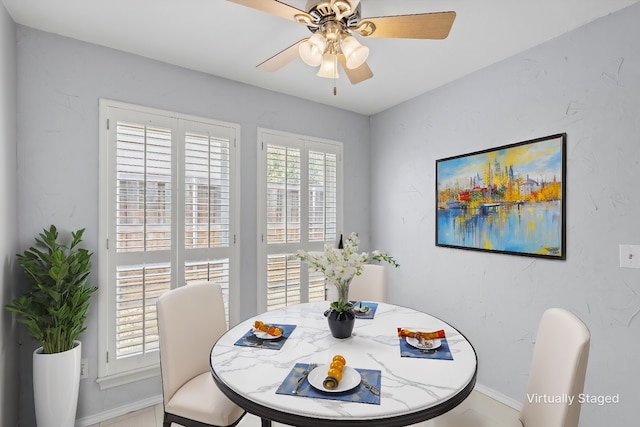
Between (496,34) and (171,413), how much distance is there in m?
2.96

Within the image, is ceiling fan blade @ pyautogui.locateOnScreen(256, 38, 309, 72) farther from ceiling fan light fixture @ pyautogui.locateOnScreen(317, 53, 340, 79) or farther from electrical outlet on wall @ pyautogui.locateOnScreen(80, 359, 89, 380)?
electrical outlet on wall @ pyautogui.locateOnScreen(80, 359, 89, 380)

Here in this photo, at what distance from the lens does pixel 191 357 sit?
1825 mm

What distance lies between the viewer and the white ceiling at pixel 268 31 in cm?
191

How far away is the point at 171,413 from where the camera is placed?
1595mm

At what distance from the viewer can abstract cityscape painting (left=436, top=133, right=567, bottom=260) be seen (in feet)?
7.34

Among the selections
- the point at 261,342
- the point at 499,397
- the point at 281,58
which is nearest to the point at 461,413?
the point at 499,397

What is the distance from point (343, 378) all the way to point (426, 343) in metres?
0.50

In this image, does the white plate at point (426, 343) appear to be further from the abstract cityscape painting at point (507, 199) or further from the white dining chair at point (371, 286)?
the abstract cityscape painting at point (507, 199)

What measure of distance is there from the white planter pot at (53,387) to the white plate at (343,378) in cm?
165

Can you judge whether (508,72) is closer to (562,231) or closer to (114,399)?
(562,231)

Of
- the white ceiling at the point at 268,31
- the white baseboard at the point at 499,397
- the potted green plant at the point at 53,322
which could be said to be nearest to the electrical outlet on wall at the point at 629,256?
the white baseboard at the point at 499,397

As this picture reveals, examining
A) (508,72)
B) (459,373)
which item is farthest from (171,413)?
(508,72)

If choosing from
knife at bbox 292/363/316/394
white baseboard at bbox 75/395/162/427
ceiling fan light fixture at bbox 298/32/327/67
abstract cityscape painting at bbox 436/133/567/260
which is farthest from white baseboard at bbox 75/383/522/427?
ceiling fan light fixture at bbox 298/32/327/67

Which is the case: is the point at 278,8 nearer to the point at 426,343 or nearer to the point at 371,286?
the point at 426,343
